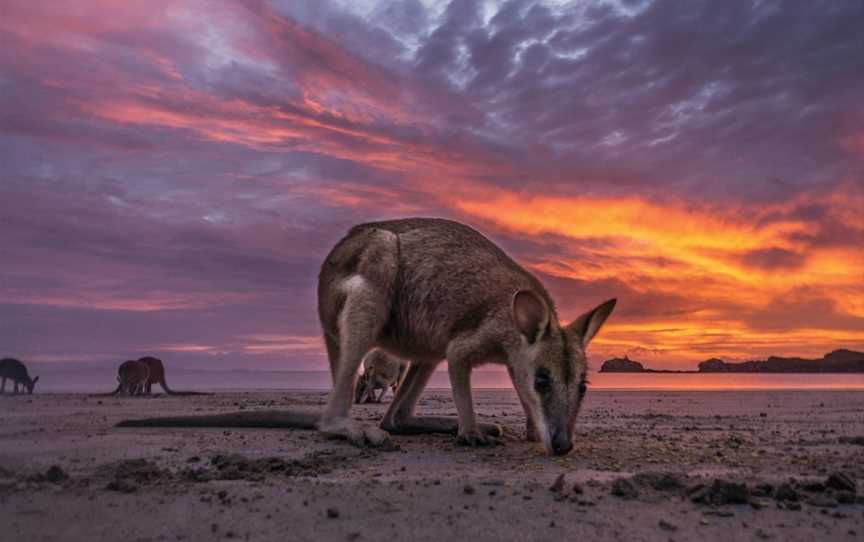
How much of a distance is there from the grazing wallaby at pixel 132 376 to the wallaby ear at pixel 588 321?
580 inches

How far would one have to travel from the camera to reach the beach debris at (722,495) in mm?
3785

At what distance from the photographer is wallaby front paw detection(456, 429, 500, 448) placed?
6371 millimetres

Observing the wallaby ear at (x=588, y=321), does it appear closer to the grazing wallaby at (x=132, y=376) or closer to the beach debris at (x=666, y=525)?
the beach debris at (x=666, y=525)

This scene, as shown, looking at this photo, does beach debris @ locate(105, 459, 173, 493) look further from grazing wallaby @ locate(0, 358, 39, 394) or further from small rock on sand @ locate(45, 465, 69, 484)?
grazing wallaby @ locate(0, 358, 39, 394)

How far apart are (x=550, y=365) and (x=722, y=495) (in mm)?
2192

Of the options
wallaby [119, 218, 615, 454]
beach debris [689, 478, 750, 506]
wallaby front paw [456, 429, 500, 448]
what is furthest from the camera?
wallaby front paw [456, 429, 500, 448]

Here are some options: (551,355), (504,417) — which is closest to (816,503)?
(551,355)

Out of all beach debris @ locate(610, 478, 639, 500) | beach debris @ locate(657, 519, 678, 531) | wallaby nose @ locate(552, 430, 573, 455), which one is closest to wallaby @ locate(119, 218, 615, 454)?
wallaby nose @ locate(552, 430, 573, 455)

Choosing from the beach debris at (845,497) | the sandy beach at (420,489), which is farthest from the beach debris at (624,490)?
the beach debris at (845,497)

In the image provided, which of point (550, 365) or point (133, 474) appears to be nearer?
point (133, 474)

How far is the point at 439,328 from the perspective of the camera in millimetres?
6922

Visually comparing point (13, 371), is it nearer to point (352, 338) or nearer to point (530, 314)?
point (352, 338)

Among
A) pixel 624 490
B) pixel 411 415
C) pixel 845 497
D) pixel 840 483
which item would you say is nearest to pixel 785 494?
pixel 845 497

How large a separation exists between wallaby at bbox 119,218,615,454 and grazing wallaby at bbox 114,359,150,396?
453 inches
